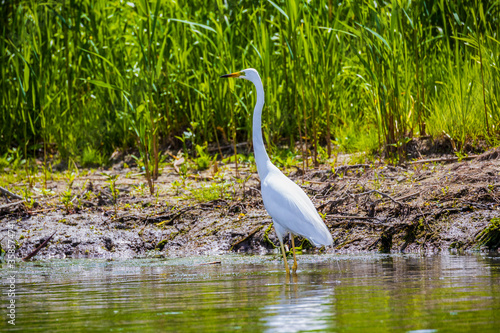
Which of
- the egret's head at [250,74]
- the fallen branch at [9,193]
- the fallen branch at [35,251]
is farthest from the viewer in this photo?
the fallen branch at [9,193]

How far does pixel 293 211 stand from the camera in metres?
5.28

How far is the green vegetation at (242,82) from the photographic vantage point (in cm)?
761

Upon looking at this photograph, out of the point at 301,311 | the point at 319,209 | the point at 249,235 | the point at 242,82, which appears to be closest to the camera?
the point at 301,311

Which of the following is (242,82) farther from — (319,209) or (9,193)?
(9,193)

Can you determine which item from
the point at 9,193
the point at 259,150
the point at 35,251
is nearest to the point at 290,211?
the point at 259,150

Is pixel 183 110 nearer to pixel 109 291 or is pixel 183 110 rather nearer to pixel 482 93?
pixel 482 93

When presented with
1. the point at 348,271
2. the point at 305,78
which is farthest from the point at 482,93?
the point at 348,271

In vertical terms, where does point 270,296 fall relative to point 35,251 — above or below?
below

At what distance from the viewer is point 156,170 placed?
826cm

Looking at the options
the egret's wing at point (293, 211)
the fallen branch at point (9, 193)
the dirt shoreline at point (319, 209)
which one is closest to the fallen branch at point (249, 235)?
the dirt shoreline at point (319, 209)

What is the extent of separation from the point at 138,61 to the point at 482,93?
438 centimetres

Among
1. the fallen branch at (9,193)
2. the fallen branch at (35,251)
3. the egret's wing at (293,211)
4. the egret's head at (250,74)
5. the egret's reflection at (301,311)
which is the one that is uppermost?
the egret's head at (250,74)

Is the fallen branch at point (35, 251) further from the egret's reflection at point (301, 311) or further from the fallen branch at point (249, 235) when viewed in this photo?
the egret's reflection at point (301, 311)

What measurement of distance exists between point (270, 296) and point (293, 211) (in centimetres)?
147
